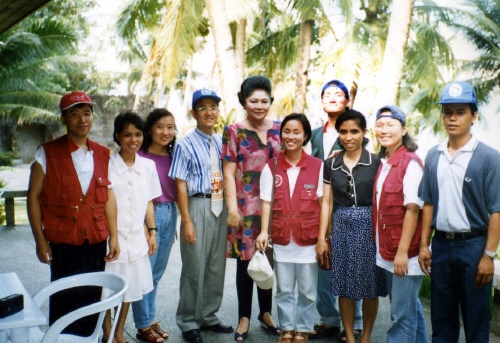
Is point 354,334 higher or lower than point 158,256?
lower

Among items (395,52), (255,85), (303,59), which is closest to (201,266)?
(255,85)

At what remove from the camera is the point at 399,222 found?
130 inches

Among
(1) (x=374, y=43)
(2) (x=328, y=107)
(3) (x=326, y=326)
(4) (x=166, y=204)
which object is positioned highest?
(1) (x=374, y=43)

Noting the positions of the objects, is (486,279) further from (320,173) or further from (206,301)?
(206,301)

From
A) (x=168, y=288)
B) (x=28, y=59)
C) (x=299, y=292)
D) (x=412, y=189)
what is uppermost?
(x=28, y=59)

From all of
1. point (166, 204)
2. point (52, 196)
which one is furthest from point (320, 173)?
point (52, 196)

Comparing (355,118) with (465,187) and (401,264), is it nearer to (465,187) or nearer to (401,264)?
(465,187)

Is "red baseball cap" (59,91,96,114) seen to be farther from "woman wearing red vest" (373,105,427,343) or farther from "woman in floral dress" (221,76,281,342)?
"woman wearing red vest" (373,105,427,343)

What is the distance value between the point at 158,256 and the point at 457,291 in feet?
7.35

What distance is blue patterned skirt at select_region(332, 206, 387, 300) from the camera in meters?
3.48

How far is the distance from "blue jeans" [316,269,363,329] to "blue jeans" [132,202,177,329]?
128 centimetres

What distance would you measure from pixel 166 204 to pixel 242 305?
3.37 feet

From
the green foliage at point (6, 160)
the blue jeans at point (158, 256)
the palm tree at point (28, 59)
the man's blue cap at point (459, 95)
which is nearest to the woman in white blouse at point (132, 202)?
the blue jeans at point (158, 256)

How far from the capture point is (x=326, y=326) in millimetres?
4098
